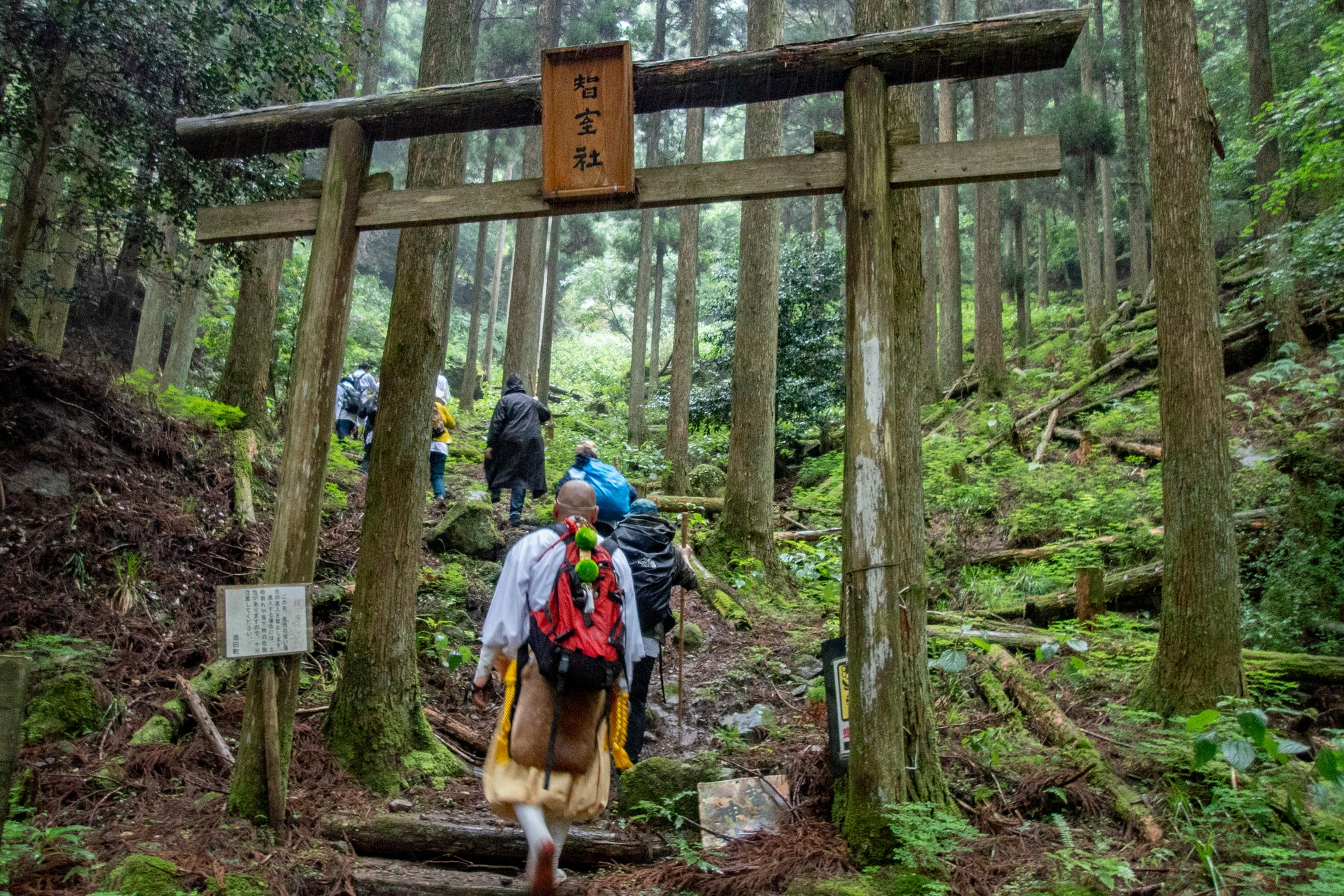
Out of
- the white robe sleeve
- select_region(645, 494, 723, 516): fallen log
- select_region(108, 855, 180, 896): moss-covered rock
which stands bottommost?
select_region(108, 855, 180, 896): moss-covered rock

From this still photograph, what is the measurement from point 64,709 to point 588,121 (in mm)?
5097

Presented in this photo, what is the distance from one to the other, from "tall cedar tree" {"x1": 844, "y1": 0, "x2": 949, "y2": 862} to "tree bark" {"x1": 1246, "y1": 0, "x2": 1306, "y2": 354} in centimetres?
993

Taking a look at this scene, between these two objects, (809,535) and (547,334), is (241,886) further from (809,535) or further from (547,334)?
(547,334)

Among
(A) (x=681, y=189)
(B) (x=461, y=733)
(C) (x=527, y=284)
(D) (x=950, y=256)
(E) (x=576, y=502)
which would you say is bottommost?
(B) (x=461, y=733)

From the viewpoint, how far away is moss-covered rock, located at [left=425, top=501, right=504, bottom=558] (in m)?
9.63

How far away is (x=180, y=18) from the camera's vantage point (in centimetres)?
789

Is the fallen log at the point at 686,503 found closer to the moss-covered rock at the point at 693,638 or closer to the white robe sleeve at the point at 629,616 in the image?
the moss-covered rock at the point at 693,638

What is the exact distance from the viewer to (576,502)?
451 centimetres

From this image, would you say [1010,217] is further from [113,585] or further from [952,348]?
[113,585]

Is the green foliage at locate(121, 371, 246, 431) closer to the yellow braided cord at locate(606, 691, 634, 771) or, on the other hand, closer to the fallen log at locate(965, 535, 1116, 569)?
the yellow braided cord at locate(606, 691, 634, 771)

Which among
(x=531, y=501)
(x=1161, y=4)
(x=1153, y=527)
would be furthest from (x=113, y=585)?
(x=1153, y=527)

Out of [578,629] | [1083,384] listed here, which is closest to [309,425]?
[578,629]

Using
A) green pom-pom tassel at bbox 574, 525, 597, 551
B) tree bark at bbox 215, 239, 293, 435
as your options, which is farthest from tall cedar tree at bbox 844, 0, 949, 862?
tree bark at bbox 215, 239, 293, 435

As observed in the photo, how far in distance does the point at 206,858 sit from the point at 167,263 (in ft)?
19.9
